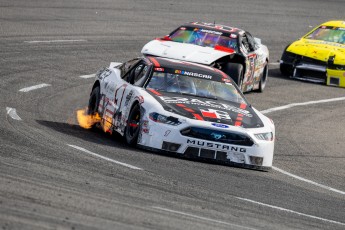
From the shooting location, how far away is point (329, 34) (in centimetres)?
2514

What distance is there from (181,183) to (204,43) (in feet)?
31.6

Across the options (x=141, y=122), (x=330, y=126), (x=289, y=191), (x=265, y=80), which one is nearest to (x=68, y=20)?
(x=265, y=80)

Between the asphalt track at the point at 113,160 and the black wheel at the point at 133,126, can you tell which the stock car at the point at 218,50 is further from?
the black wheel at the point at 133,126

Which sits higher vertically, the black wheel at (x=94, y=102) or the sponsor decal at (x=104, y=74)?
the sponsor decal at (x=104, y=74)

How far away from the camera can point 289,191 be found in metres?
12.0

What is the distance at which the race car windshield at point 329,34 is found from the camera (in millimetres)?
24844

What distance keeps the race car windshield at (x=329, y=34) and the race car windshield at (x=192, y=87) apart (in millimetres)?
10369

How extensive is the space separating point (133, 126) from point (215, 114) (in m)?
1.06

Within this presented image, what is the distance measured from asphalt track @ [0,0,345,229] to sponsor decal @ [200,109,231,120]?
72 centimetres

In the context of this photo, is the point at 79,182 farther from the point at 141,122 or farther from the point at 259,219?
the point at 141,122

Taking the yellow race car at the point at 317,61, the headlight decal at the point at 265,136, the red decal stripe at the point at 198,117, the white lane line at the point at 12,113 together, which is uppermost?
the red decal stripe at the point at 198,117

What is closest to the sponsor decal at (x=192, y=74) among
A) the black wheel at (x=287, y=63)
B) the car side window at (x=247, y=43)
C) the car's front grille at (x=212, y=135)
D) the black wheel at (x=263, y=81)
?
→ the car's front grille at (x=212, y=135)

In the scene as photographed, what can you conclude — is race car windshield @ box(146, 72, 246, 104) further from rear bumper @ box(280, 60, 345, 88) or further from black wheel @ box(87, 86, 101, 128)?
rear bumper @ box(280, 60, 345, 88)

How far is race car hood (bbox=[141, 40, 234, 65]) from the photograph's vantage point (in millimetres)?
19281
